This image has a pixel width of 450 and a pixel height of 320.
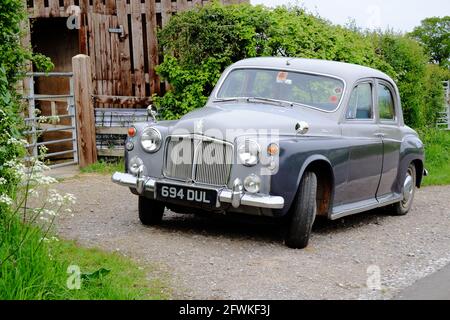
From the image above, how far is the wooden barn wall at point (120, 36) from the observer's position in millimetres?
13383

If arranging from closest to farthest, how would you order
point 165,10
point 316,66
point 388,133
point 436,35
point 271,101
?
point 271,101 → point 316,66 → point 388,133 → point 165,10 → point 436,35

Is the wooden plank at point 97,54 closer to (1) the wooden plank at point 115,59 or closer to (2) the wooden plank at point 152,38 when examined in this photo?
(1) the wooden plank at point 115,59

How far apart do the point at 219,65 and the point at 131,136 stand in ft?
15.8

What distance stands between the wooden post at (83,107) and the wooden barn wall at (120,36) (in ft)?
5.30

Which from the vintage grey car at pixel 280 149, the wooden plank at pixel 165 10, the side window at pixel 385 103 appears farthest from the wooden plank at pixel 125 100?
the side window at pixel 385 103

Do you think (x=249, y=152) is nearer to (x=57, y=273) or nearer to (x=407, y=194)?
(x=57, y=273)

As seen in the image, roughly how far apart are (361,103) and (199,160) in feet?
7.72

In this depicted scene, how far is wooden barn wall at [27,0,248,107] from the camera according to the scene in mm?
13383

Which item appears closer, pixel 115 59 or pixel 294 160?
pixel 294 160

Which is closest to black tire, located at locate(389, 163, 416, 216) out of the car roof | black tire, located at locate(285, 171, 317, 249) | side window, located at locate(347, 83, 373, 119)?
side window, located at locate(347, 83, 373, 119)

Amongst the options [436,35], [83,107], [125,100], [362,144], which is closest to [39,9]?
[125,100]

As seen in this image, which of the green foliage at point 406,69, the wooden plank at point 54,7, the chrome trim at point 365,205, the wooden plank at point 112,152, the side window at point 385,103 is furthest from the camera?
the green foliage at point 406,69

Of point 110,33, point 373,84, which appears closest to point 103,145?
point 110,33

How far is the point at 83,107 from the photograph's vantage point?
11.8m
